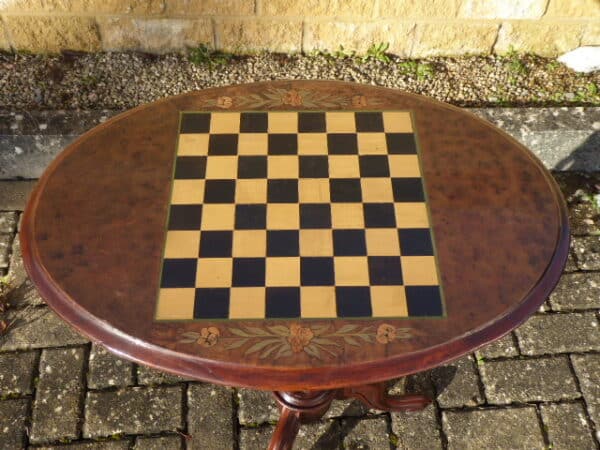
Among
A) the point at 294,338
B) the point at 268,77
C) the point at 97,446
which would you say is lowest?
the point at 97,446

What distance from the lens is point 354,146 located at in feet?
7.23

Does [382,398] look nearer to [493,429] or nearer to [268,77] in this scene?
[493,429]

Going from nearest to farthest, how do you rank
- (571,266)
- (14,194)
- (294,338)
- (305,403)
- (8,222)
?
(294,338), (305,403), (571,266), (8,222), (14,194)

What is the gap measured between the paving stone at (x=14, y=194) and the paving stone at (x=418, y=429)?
83.0 inches

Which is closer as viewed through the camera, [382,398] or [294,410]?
[294,410]

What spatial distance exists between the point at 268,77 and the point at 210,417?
183cm

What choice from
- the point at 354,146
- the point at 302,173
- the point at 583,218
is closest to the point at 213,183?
the point at 302,173

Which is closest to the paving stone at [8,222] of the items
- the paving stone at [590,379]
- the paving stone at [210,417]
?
the paving stone at [210,417]

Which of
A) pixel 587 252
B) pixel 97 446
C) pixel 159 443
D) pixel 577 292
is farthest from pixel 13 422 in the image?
pixel 587 252

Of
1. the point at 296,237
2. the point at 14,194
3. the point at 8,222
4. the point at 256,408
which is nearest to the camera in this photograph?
the point at 296,237

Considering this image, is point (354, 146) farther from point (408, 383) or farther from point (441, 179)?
point (408, 383)

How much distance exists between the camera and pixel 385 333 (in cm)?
172

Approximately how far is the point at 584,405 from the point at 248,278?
1600 mm

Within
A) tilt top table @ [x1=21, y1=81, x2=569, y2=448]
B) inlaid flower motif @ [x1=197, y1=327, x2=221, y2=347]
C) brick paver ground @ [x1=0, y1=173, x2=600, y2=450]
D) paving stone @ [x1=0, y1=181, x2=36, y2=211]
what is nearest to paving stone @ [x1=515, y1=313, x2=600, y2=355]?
brick paver ground @ [x1=0, y1=173, x2=600, y2=450]
